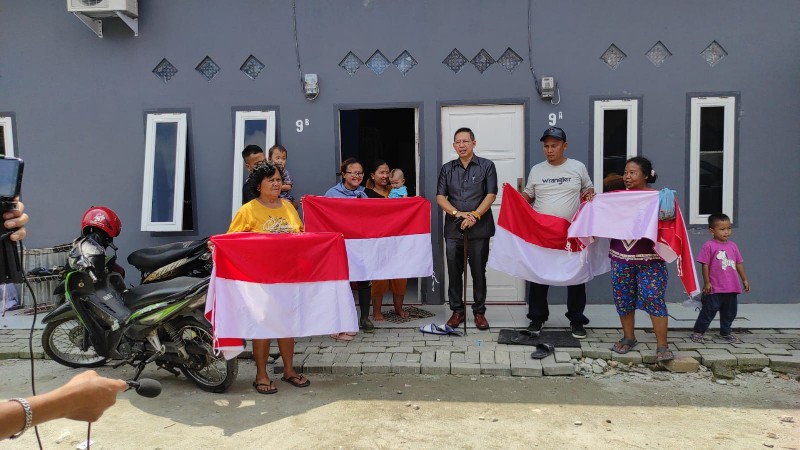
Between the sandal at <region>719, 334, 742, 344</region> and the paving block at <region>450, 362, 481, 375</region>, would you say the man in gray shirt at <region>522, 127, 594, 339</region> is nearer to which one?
the paving block at <region>450, 362, 481, 375</region>

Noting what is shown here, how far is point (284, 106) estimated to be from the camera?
23.8ft

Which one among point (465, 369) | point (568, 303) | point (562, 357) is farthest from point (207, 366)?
point (568, 303)

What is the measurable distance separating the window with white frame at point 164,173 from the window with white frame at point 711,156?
20.0 feet

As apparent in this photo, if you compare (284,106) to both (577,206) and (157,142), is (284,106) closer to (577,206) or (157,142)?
(157,142)

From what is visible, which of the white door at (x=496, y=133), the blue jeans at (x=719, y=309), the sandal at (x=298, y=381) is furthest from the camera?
the white door at (x=496, y=133)

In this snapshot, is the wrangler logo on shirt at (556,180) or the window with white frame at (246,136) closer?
the wrangler logo on shirt at (556,180)

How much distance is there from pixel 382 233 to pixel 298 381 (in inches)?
76.4

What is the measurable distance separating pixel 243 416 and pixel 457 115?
14.1 feet

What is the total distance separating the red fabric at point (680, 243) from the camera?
16.6 ft

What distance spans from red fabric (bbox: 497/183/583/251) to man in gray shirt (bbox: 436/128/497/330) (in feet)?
0.55

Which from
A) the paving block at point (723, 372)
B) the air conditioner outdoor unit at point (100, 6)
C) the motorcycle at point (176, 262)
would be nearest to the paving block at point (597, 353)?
the paving block at point (723, 372)

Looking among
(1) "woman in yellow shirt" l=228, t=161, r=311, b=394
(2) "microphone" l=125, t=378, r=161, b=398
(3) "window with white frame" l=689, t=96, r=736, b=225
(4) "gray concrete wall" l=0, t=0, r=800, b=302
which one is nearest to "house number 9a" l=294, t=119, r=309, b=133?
(4) "gray concrete wall" l=0, t=0, r=800, b=302

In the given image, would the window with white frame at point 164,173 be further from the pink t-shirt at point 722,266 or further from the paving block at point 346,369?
the pink t-shirt at point 722,266

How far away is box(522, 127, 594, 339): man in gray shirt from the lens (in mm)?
5840
